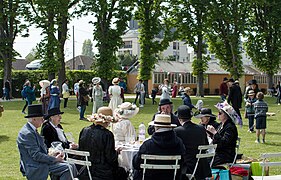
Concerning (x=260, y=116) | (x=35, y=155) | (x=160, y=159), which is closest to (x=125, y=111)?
(x=35, y=155)

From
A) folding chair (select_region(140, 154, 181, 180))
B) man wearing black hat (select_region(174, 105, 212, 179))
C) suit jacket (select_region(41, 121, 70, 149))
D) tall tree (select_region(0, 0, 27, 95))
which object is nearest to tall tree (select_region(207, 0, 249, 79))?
tall tree (select_region(0, 0, 27, 95))

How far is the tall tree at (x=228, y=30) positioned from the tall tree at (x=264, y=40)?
2.97m

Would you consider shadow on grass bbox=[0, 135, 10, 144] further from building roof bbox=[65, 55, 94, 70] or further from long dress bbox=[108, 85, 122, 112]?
building roof bbox=[65, 55, 94, 70]

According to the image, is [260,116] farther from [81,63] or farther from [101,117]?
[81,63]

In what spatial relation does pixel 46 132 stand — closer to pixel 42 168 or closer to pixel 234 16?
pixel 42 168

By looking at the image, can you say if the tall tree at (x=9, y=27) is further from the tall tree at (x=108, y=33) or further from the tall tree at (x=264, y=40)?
the tall tree at (x=264, y=40)

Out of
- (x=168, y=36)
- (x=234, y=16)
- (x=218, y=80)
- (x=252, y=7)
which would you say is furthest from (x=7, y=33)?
(x=218, y=80)

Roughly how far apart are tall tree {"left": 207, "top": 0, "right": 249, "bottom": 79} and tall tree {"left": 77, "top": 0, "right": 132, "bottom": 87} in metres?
8.18

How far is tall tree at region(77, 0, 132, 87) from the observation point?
34844 mm

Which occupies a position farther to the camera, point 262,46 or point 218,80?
point 218,80

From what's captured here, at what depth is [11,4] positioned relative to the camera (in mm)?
35625

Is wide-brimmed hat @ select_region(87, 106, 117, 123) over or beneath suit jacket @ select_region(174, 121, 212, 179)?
over

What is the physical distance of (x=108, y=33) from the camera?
115 feet

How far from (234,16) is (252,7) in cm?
606
